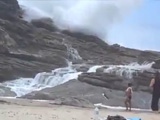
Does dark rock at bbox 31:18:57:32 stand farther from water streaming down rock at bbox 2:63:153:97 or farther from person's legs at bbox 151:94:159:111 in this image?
person's legs at bbox 151:94:159:111

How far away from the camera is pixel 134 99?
141ft

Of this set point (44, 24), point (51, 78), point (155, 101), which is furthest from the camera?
point (44, 24)

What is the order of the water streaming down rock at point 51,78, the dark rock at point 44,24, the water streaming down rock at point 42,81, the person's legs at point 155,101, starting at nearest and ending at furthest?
the person's legs at point 155,101, the water streaming down rock at point 51,78, the water streaming down rock at point 42,81, the dark rock at point 44,24

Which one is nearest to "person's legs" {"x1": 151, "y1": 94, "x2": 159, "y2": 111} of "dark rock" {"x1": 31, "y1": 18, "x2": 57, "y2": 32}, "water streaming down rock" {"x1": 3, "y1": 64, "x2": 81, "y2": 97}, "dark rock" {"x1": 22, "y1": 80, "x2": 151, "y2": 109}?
"dark rock" {"x1": 22, "y1": 80, "x2": 151, "y2": 109}

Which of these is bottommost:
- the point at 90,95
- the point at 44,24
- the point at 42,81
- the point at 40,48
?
the point at 90,95

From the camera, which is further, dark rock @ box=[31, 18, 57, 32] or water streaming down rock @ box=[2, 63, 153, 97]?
dark rock @ box=[31, 18, 57, 32]

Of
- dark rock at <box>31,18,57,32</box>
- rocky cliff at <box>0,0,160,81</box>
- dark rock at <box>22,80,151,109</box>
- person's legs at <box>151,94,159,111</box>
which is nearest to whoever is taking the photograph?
person's legs at <box>151,94,159,111</box>

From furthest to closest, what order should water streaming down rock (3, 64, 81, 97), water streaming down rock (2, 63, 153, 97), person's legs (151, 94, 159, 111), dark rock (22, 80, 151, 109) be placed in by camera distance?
1. water streaming down rock (3, 64, 81, 97)
2. water streaming down rock (2, 63, 153, 97)
3. dark rock (22, 80, 151, 109)
4. person's legs (151, 94, 159, 111)

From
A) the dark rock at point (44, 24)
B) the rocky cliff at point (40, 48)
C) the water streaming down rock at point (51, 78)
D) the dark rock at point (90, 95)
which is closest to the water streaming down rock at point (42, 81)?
the water streaming down rock at point (51, 78)

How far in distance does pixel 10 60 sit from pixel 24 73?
12.8 feet

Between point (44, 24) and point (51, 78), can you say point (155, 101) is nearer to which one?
point (51, 78)

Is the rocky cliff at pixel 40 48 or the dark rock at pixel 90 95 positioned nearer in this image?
the dark rock at pixel 90 95

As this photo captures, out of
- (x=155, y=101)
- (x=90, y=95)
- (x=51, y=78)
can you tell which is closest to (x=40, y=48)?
(x=51, y=78)

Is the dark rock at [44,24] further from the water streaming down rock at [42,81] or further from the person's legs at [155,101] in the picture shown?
the person's legs at [155,101]
